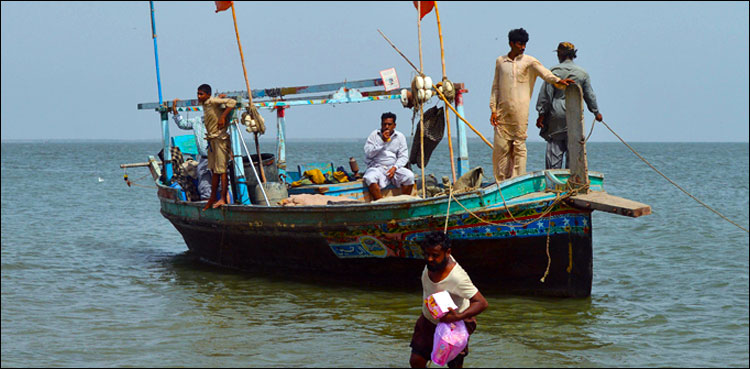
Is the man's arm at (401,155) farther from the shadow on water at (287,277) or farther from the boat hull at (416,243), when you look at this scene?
the shadow on water at (287,277)

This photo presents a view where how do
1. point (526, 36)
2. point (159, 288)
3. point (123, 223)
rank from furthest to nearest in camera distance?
point (123, 223)
point (159, 288)
point (526, 36)

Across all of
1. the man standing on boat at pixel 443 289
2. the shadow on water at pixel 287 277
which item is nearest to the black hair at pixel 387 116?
the shadow on water at pixel 287 277

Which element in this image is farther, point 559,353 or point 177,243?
point 177,243

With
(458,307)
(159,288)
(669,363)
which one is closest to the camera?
(458,307)

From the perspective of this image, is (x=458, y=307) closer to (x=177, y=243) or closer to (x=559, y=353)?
(x=559, y=353)

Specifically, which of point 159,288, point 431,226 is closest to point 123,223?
point 159,288

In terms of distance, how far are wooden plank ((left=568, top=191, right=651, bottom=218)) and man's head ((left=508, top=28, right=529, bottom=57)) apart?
167cm

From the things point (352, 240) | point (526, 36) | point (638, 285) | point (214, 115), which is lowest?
point (638, 285)

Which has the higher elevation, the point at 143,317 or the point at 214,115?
the point at 214,115

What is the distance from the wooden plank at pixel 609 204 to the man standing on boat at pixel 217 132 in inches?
176

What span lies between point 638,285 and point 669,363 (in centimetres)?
372

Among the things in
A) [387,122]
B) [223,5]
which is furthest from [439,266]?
[223,5]

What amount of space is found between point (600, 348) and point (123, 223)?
1479 centimetres

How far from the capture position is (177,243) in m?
15.6
